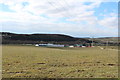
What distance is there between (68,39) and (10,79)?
170m

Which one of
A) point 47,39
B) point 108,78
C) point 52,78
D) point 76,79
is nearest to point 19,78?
point 52,78

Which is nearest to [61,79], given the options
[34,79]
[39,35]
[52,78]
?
[52,78]

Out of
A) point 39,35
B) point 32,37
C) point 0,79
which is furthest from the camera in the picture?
point 39,35

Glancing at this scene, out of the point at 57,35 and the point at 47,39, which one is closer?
the point at 47,39

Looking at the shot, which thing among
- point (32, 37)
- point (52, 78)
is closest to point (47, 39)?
point (32, 37)

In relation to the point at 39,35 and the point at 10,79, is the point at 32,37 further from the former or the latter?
the point at 10,79

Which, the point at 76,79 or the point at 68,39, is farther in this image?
the point at 68,39

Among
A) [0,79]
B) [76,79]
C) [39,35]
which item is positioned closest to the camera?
[0,79]

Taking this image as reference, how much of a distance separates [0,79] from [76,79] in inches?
165

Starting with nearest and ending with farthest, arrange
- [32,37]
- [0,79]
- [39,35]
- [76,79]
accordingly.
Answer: [0,79]
[76,79]
[32,37]
[39,35]

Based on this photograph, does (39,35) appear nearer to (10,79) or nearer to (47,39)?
(47,39)

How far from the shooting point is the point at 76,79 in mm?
10406

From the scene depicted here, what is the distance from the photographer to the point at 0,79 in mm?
9773

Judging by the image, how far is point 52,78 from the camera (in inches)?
414
